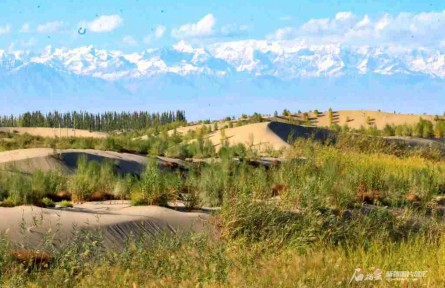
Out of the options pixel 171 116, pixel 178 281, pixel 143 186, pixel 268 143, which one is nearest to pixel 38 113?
pixel 171 116

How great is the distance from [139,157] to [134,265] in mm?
18329

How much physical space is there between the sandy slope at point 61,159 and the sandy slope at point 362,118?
1484 inches

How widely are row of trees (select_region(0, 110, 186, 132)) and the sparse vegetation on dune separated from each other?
88781 millimetres

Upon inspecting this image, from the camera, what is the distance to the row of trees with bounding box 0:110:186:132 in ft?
356

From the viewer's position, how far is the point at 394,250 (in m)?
10.6

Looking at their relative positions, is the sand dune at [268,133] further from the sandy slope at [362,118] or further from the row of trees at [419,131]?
the sandy slope at [362,118]

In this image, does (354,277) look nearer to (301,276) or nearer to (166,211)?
(301,276)

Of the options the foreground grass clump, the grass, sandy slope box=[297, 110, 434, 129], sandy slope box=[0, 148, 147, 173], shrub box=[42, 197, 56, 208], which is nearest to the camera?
the foreground grass clump

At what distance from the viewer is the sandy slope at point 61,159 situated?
23.7 m

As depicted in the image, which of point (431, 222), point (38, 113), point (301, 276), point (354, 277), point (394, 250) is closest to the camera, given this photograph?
point (301, 276)

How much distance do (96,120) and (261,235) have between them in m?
108

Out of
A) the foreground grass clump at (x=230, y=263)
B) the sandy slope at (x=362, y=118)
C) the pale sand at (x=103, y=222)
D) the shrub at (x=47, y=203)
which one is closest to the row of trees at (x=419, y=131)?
the sandy slope at (x=362, y=118)

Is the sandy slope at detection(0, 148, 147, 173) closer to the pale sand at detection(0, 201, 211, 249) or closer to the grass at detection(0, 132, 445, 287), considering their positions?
the grass at detection(0, 132, 445, 287)

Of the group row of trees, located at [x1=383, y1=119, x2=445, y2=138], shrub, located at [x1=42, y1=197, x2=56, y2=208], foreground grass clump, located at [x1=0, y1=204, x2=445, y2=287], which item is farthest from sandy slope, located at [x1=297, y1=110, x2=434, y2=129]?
foreground grass clump, located at [x1=0, y1=204, x2=445, y2=287]
